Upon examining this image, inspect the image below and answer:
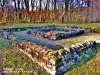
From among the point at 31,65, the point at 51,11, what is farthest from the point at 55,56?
the point at 51,11

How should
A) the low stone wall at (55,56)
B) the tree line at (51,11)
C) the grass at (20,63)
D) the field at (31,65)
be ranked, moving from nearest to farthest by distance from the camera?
the low stone wall at (55,56), the grass at (20,63), the field at (31,65), the tree line at (51,11)

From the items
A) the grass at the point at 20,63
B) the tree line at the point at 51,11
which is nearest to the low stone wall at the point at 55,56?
the grass at the point at 20,63

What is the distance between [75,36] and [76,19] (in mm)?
17052

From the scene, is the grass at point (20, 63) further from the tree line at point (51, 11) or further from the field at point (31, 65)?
the tree line at point (51, 11)

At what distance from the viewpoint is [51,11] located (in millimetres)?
32938

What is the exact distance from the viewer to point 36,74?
678 cm

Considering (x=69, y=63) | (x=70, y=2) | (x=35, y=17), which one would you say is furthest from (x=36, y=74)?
(x=70, y=2)

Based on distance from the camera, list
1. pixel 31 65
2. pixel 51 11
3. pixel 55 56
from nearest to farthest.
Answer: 1. pixel 55 56
2. pixel 31 65
3. pixel 51 11

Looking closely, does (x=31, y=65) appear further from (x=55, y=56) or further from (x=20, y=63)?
(x=55, y=56)

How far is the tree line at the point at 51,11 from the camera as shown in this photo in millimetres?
30395

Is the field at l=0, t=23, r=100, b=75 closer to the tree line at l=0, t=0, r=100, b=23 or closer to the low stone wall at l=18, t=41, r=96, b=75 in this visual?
the low stone wall at l=18, t=41, r=96, b=75

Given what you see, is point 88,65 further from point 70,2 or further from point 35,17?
point 70,2

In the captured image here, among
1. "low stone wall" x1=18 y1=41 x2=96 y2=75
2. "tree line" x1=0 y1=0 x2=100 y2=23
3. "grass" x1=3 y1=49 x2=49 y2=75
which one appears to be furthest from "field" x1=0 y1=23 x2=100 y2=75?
"tree line" x1=0 y1=0 x2=100 y2=23

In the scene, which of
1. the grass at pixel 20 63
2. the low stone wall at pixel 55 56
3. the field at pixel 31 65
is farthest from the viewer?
the field at pixel 31 65
